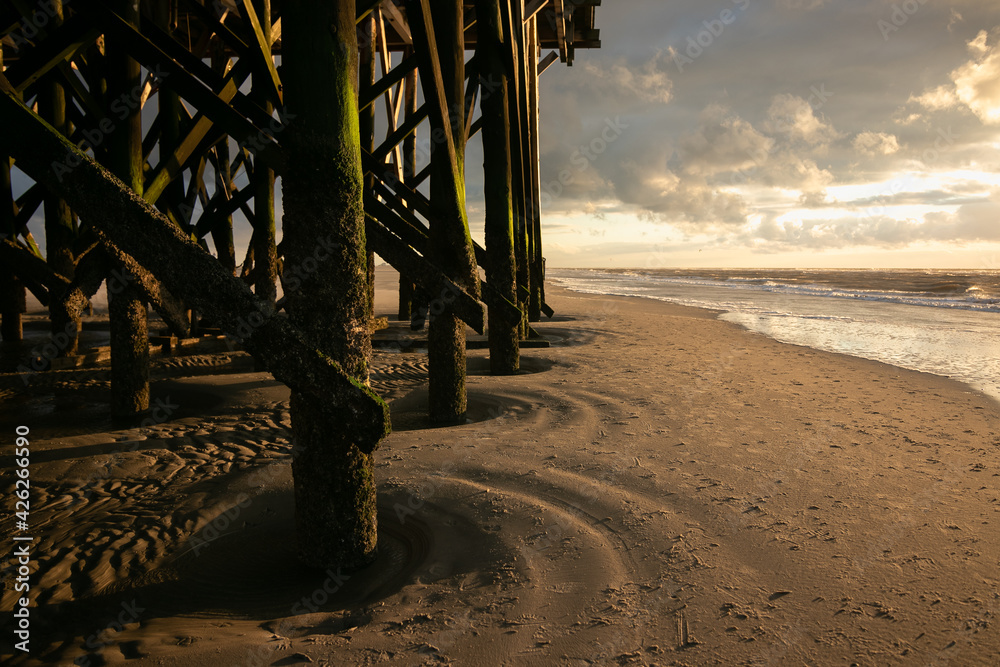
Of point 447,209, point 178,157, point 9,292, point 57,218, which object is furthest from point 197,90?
point 9,292

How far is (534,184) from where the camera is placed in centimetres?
1027

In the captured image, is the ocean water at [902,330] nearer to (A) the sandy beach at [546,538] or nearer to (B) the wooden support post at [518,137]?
(A) the sandy beach at [546,538]

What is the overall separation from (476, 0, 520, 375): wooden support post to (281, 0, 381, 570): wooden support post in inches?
120

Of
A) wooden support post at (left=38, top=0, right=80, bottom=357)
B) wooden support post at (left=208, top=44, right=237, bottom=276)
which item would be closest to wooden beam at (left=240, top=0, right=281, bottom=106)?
wooden support post at (left=38, top=0, right=80, bottom=357)

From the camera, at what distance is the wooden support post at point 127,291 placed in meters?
3.88

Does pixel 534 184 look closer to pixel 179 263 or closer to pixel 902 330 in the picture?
pixel 902 330

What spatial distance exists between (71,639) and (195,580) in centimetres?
44

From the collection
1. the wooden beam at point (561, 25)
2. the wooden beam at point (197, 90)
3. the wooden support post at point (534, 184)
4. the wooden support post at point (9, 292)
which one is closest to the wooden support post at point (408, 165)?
the wooden support post at point (534, 184)

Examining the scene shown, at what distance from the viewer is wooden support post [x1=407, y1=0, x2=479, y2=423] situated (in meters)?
3.52

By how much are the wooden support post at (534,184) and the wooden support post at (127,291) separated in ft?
18.6

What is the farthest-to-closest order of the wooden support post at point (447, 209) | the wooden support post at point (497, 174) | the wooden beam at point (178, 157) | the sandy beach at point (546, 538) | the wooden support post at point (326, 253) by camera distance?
the wooden support post at point (497, 174), the wooden beam at point (178, 157), the wooden support post at point (447, 209), the wooden support post at point (326, 253), the sandy beach at point (546, 538)

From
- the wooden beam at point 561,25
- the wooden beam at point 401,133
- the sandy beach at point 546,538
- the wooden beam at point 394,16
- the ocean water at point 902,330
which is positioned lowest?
the sandy beach at point 546,538

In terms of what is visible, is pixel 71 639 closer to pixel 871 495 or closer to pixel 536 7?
pixel 871 495

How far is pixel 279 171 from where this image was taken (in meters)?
2.04
